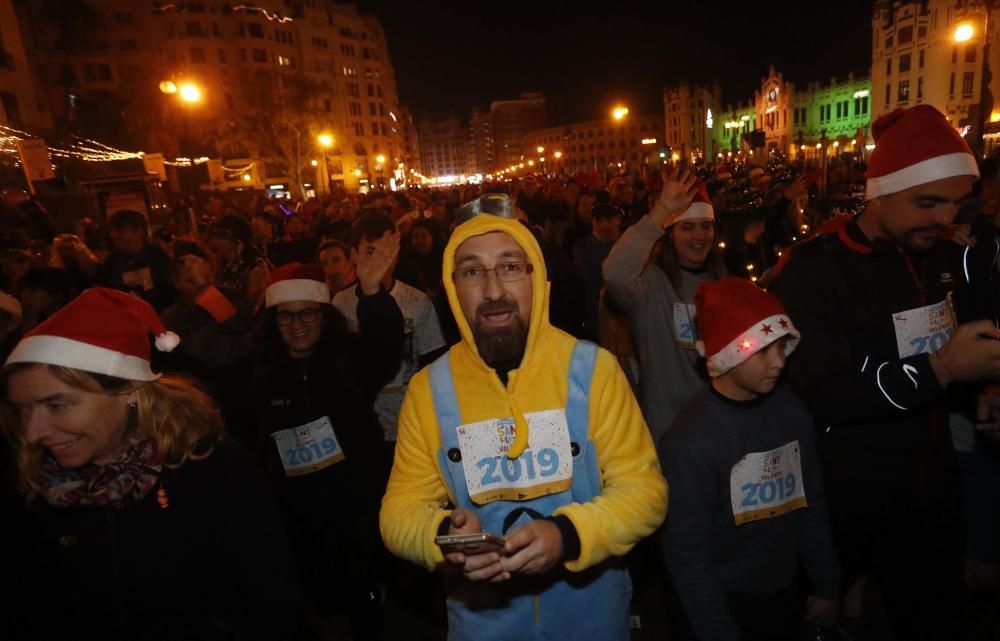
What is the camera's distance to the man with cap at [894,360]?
2402 millimetres

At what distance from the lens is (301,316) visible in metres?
3.48

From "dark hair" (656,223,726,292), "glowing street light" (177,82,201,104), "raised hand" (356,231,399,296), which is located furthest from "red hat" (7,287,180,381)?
"glowing street light" (177,82,201,104)

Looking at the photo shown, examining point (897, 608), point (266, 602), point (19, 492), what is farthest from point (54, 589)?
point (897, 608)

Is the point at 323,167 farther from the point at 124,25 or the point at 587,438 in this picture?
the point at 587,438

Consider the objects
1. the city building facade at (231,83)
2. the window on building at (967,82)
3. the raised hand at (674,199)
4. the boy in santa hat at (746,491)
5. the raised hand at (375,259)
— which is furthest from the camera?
the window on building at (967,82)

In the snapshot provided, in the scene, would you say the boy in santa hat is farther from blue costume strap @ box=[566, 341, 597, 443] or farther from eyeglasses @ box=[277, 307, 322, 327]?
eyeglasses @ box=[277, 307, 322, 327]

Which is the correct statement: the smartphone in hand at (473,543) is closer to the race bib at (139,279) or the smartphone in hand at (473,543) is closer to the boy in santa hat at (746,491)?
the boy in santa hat at (746,491)

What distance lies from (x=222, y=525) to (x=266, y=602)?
0.35 m

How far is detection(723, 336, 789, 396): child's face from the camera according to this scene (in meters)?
2.39

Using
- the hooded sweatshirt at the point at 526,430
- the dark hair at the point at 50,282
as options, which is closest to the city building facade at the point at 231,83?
the dark hair at the point at 50,282

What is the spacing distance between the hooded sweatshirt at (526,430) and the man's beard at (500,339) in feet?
0.11

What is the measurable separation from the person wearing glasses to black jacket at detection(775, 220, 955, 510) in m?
2.54

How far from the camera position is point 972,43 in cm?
5050

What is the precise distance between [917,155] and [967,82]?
71.0m
